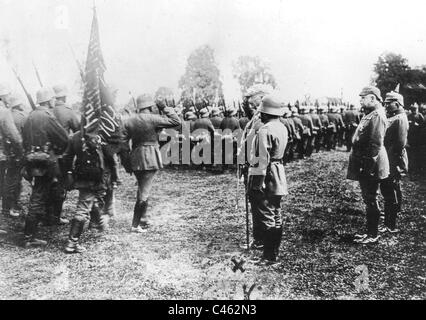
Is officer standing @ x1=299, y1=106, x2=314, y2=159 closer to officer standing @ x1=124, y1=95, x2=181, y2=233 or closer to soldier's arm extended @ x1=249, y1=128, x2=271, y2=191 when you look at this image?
officer standing @ x1=124, y1=95, x2=181, y2=233

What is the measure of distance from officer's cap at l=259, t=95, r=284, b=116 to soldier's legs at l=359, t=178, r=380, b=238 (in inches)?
62.6

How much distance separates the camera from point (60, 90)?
6352 mm

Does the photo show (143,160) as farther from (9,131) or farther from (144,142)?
(9,131)

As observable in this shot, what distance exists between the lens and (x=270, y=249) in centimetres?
482

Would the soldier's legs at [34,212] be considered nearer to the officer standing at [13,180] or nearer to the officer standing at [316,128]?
the officer standing at [13,180]

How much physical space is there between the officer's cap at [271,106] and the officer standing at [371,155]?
1309 mm

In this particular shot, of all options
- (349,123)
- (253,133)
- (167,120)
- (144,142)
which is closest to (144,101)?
→ (167,120)

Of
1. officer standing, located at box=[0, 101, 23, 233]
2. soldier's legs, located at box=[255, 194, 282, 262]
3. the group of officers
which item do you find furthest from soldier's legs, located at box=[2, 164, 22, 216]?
soldier's legs, located at box=[255, 194, 282, 262]

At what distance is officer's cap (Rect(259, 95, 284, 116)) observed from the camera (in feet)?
15.3

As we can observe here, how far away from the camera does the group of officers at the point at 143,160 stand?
15.5 feet

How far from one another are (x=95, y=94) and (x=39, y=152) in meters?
1.05
